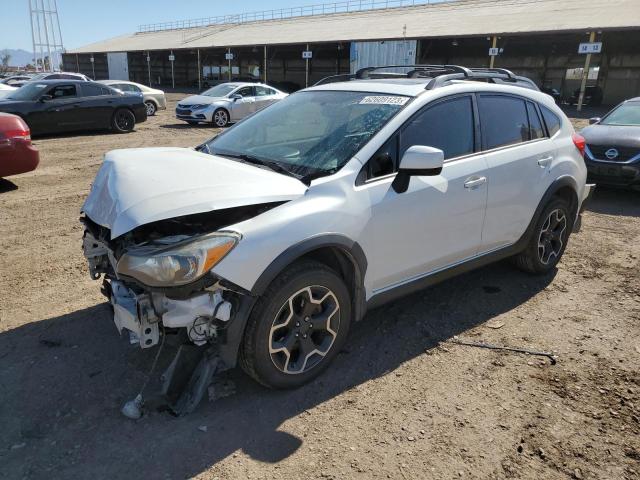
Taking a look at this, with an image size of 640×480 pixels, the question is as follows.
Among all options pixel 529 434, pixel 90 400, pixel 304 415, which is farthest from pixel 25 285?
pixel 529 434

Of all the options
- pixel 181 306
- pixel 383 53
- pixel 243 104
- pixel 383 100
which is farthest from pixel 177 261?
pixel 383 53

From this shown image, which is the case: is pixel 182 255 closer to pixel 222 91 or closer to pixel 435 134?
pixel 435 134

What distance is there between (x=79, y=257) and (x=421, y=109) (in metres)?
3.63

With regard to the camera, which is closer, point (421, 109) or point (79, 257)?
point (421, 109)

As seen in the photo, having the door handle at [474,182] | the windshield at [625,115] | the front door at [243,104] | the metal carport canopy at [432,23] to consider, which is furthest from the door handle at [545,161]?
the metal carport canopy at [432,23]

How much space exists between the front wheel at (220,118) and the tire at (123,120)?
2.76 metres

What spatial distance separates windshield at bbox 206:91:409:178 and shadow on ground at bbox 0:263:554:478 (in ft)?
4.38

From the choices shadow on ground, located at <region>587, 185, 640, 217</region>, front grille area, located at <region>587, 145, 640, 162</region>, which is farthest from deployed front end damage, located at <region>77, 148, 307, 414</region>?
front grille area, located at <region>587, 145, 640, 162</region>

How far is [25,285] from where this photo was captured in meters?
4.48

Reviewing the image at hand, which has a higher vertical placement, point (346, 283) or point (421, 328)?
point (346, 283)

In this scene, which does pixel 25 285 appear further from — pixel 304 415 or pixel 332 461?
pixel 332 461

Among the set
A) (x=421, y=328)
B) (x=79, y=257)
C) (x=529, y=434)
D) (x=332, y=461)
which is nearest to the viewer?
(x=332, y=461)

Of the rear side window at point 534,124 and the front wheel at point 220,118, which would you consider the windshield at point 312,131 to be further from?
the front wheel at point 220,118

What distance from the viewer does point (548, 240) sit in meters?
4.78
